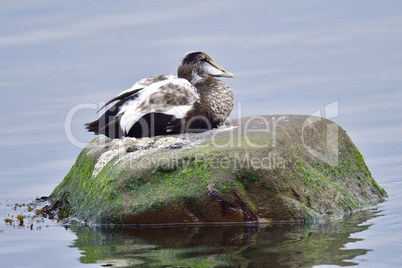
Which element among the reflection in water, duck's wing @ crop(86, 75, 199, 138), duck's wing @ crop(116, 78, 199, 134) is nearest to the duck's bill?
duck's wing @ crop(86, 75, 199, 138)

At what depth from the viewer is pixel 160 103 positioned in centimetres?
838

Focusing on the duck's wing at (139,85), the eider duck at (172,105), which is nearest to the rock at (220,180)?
the eider duck at (172,105)

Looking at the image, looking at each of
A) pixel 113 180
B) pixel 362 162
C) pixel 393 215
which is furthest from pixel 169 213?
pixel 362 162

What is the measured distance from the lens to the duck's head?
9250 mm

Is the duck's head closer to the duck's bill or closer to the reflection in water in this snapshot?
the duck's bill

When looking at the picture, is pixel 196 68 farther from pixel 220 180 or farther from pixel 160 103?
pixel 220 180

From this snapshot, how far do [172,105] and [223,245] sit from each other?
2.76 metres

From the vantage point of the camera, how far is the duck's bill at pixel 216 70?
9.30 meters

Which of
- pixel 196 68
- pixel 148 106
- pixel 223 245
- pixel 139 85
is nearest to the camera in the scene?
pixel 223 245

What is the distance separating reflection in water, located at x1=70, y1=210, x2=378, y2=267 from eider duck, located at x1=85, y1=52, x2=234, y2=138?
1.66 metres

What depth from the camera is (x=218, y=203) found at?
7207 mm

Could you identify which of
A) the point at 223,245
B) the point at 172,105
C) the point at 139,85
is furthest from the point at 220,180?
the point at 139,85

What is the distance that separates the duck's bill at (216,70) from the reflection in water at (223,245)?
9.68 ft

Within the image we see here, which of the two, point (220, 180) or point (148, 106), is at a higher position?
point (148, 106)
